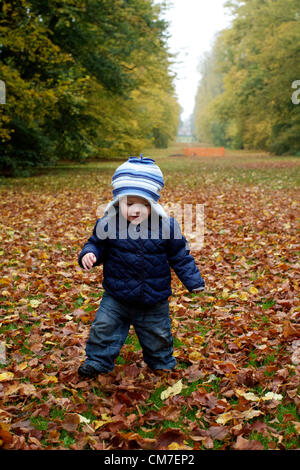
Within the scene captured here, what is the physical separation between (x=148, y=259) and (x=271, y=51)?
93.7 ft

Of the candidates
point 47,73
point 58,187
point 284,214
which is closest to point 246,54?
point 47,73

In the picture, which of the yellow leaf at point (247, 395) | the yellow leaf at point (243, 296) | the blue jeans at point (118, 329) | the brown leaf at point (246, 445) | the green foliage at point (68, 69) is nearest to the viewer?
the brown leaf at point (246, 445)

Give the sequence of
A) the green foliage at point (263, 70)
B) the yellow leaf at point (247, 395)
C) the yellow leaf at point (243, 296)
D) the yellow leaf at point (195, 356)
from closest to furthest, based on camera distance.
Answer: the yellow leaf at point (247, 395)
the yellow leaf at point (195, 356)
the yellow leaf at point (243, 296)
the green foliage at point (263, 70)

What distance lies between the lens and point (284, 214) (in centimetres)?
916

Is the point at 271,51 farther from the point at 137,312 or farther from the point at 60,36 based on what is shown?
the point at 137,312

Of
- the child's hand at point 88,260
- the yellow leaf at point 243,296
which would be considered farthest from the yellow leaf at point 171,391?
the yellow leaf at point 243,296

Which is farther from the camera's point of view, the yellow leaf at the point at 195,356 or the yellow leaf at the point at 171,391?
the yellow leaf at the point at 195,356

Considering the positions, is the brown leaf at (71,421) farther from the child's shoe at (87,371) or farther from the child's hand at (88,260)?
the child's hand at (88,260)

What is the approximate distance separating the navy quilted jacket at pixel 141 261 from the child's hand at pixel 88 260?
1.5 inches

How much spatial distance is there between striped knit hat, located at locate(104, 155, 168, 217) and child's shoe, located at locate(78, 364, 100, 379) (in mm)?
1169

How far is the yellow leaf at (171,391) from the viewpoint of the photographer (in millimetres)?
2912

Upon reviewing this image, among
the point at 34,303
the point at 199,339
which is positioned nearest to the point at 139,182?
the point at 199,339

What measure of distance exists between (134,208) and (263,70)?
34497 millimetres

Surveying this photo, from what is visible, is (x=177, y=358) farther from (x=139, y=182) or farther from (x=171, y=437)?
(x=139, y=182)
